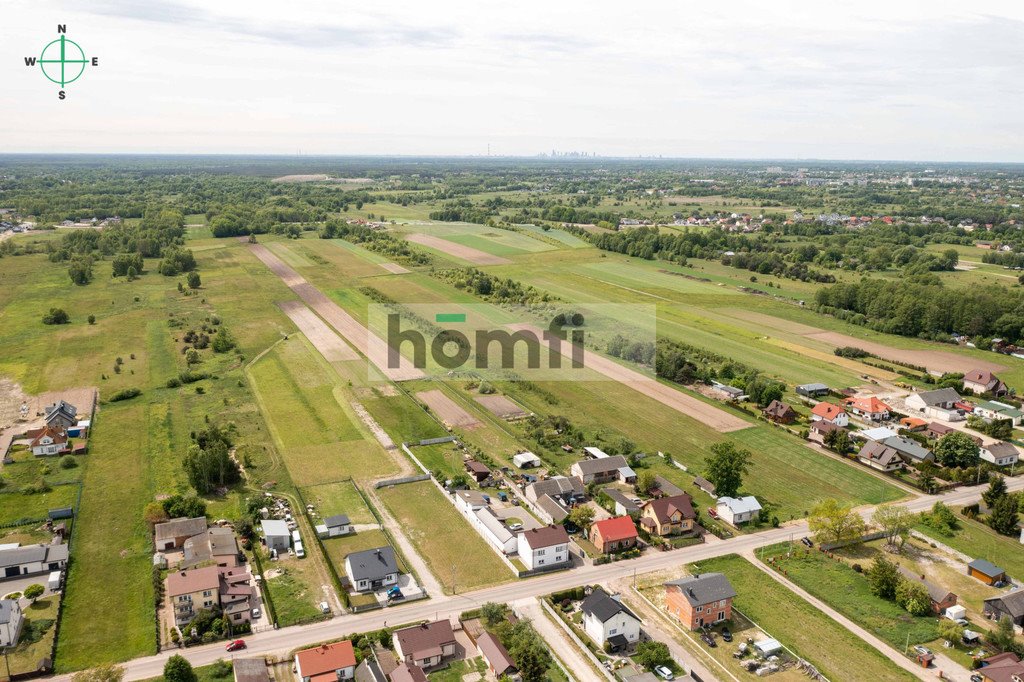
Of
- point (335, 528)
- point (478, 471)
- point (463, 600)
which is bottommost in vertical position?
point (463, 600)

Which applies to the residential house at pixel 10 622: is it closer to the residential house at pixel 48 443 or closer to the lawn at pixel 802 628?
the residential house at pixel 48 443

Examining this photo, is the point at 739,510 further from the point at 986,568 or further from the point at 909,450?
the point at 909,450

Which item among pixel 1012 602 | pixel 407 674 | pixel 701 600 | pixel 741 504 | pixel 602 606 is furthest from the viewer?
pixel 741 504

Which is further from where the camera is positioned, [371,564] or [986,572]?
[986,572]

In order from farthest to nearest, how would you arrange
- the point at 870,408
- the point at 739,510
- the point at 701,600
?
the point at 870,408, the point at 739,510, the point at 701,600

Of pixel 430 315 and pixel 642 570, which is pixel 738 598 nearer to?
pixel 642 570

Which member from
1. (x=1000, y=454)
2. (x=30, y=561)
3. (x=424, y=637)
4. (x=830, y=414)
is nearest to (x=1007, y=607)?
(x=1000, y=454)

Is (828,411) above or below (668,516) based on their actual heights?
above

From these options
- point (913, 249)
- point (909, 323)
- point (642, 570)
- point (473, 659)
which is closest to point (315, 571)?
point (473, 659)
